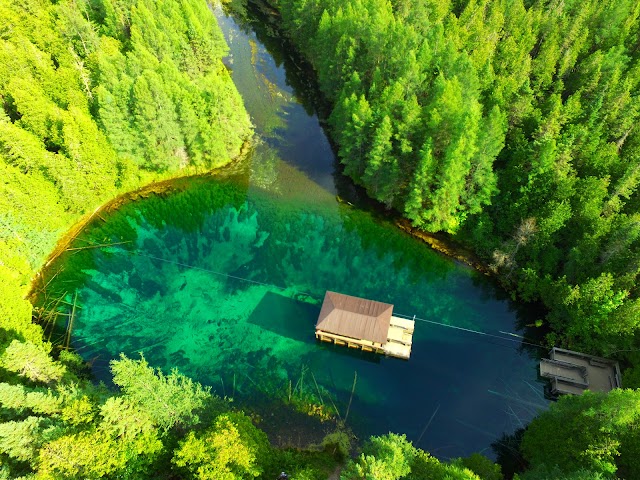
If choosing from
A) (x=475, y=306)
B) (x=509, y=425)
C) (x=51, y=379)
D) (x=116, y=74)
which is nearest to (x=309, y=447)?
(x=509, y=425)

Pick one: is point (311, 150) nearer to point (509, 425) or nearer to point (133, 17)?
point (133, 17)

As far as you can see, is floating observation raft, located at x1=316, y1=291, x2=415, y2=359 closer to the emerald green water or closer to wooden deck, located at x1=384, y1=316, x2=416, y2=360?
wooden deck, located at x1=384, y1=316, x2=416, y2=360

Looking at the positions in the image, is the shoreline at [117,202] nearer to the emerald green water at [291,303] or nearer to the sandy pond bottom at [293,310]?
the emerald green water at [291,303]

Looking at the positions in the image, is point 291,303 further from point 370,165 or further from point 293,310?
point 370,165

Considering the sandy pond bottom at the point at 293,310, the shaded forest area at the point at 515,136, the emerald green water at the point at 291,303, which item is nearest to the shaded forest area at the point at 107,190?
the emerald green water at the point at 291,303

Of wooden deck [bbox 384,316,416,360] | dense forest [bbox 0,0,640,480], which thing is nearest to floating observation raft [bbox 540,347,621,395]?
dense forest [bbox 0,0,640,480]
